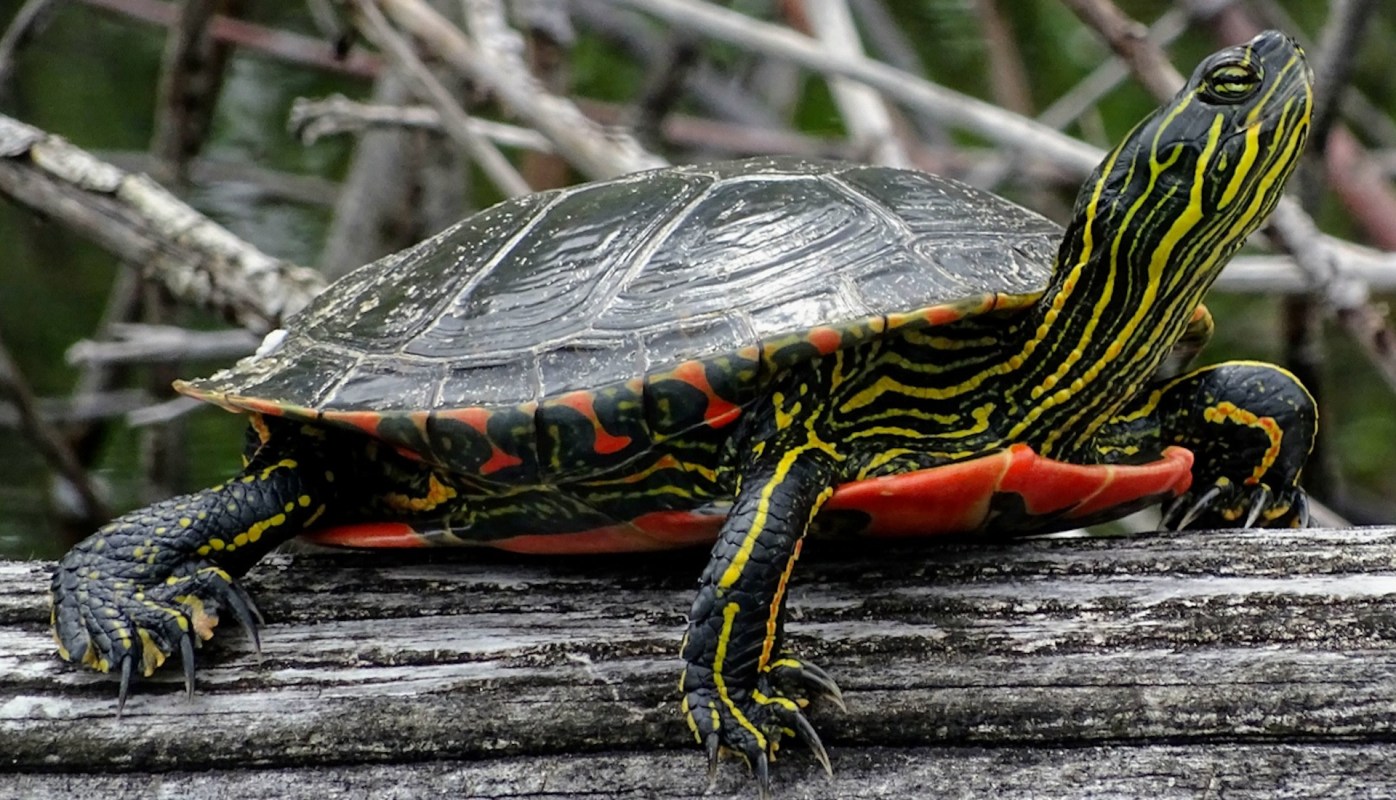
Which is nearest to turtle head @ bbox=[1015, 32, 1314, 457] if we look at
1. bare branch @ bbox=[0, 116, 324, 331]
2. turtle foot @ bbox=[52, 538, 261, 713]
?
turtle foot @ bbox=[52, 538, 261, 713]

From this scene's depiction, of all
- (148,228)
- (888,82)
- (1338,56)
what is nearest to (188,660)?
(148,228)

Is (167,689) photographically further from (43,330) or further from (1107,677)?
(43,330)

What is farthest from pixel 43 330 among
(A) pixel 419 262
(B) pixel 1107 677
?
(B) pixel 1107 677

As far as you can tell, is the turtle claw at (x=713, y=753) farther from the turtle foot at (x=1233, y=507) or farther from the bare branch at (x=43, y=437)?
the bare branch at (x=43, y=437)

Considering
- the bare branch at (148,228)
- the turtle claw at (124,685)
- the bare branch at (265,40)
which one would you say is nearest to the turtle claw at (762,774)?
the turtle claw at (124,685)

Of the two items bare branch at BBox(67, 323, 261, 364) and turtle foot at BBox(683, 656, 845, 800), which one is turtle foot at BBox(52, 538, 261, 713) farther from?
bare branch at BBox(67, 323, 261, 364)

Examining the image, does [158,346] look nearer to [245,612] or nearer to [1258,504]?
[245,612]
